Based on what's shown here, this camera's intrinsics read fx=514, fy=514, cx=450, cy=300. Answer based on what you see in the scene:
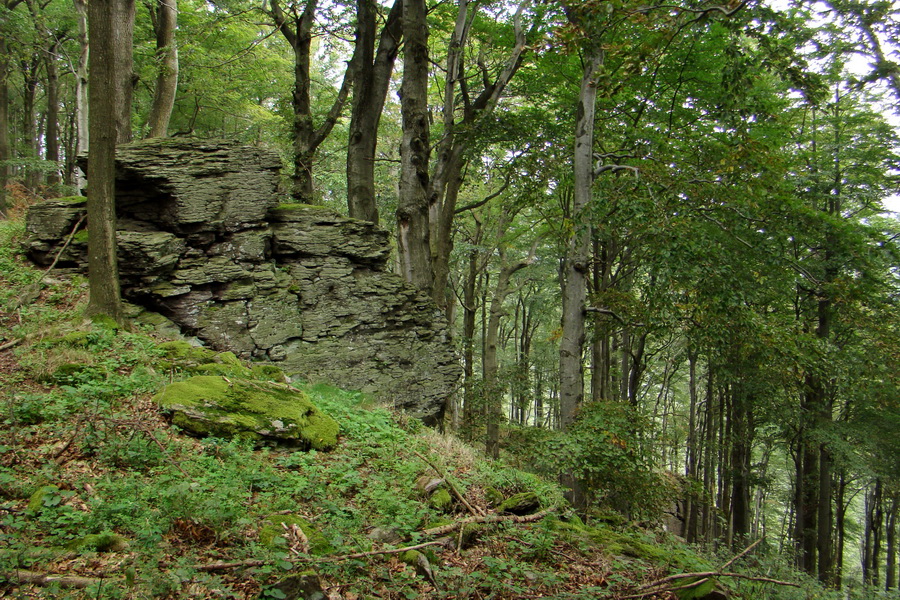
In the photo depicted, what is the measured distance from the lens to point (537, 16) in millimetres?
10750

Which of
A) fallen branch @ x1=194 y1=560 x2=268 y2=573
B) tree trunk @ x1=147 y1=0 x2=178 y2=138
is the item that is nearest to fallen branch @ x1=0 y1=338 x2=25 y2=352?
fallen branch @ x1=194 y1=560 x2=268 y2=573

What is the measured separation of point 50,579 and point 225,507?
3.58 feet

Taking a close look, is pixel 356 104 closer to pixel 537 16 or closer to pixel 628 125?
pixel 537 16

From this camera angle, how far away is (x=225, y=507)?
369 cm

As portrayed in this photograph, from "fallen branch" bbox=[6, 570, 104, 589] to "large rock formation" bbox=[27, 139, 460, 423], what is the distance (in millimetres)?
5559

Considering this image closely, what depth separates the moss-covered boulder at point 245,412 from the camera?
17.2 feet

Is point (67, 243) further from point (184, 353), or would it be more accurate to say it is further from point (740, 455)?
point (740, 455)

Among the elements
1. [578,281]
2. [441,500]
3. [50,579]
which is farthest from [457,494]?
[578,281]

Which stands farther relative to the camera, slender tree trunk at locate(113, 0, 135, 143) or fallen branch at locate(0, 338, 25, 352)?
slender tree trunk at locate(113, 0, 135, 143)

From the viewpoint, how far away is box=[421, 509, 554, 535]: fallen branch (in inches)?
173

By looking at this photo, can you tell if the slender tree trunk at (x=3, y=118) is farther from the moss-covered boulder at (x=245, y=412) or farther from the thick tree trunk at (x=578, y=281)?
the thick tree trunk at (x=578, y=281)

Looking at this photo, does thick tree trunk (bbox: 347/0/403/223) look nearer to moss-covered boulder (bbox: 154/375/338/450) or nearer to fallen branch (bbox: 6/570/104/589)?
moss-covered boulder (bbox: 154/375/338/450)

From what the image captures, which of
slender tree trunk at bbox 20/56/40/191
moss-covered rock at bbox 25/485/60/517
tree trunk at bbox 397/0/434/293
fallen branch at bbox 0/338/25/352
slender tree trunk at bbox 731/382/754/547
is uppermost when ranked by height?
slender tree trunk at bbox 20/56/40/191

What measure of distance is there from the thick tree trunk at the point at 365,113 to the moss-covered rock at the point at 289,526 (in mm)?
8185
